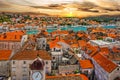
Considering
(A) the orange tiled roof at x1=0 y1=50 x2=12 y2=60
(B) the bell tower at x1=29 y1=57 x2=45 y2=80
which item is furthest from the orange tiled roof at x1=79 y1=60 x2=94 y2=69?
(B) the bell tower at x1=29 y1=57 x2=45 y2=80

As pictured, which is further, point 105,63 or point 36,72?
point 105,63

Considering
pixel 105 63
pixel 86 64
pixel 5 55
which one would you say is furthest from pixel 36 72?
pixel 86 64

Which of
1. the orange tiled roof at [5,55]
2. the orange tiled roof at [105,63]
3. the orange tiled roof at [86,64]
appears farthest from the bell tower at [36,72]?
the orange tiled roof at [86,64]

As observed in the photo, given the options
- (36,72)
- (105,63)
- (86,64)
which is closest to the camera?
(36,72)

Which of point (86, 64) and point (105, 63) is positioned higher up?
point (105, 63)

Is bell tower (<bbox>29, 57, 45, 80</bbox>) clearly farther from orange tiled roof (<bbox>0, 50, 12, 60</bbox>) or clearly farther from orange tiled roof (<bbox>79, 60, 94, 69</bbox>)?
orange tiled roof (<bbox>79, 60, 94, 69</bbox>)

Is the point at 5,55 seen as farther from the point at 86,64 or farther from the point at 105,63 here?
the point at 105,63

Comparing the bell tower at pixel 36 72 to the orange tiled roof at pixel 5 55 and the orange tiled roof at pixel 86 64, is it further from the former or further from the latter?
the orange tiled roof at pixel 86 64

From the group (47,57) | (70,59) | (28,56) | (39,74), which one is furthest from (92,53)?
(39,74)
